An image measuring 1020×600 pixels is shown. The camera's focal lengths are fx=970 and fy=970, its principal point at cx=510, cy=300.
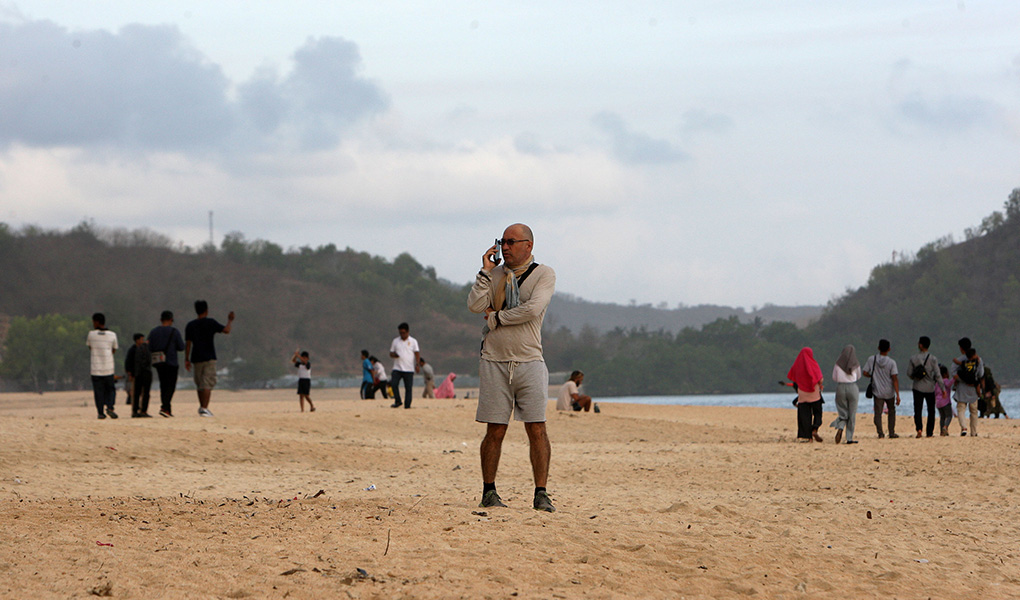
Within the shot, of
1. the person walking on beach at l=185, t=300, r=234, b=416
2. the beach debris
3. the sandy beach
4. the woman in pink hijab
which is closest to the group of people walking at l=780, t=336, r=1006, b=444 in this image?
the sandy beach

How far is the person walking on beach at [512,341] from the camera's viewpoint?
666 centimetres

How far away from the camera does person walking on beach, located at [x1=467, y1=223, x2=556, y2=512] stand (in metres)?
6.66

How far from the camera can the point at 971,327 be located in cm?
10419

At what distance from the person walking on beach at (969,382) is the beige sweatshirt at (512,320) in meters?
11.8

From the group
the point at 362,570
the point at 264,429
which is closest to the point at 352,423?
the point at 264,429

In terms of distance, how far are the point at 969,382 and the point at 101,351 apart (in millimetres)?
14433

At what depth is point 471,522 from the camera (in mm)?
6191

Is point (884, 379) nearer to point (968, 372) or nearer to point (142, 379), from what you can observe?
point (968, 372)

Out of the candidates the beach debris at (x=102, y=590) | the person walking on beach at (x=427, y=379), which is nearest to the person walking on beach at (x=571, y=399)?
the person walking on beach at (x=427, y=379)

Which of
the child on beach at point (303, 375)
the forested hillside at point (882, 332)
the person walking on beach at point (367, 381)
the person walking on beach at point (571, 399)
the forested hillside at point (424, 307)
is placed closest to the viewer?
the child on beach at point (303, 375)

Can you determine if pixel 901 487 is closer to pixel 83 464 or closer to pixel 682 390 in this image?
pixel 83 464

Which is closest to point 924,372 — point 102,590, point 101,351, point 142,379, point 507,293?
point 507,293

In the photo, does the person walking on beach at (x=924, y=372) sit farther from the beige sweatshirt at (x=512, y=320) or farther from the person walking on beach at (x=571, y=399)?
the beige sweatshirt at (x=512, y=320)

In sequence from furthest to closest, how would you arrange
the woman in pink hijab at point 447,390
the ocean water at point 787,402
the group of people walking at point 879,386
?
the ocean water at point 787,402
the woman in pink hijab at point 447,390
the group of people walking at point 879,386
